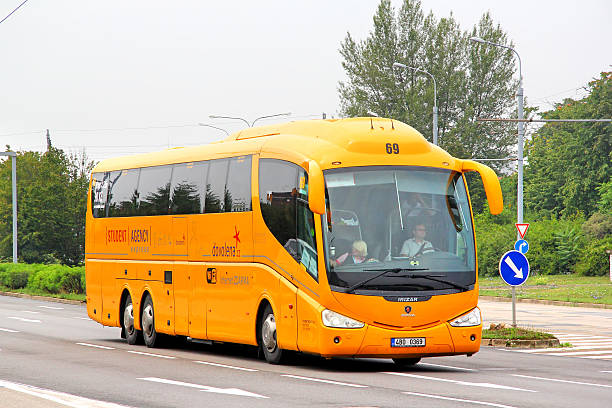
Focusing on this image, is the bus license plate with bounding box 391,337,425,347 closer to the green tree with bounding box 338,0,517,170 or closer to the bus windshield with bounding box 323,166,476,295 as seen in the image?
the bus windshield with bounding box 323,166,476,295

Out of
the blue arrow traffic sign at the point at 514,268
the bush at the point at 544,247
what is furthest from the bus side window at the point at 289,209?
the bush at the point at 544,247

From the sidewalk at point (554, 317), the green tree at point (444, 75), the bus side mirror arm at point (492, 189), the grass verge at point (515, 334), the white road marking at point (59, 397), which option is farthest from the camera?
the green tree at point (444, 75)

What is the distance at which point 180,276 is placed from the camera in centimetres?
2034

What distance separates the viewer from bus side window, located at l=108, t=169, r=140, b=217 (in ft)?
74.6

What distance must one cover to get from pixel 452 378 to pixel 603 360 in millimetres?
6261

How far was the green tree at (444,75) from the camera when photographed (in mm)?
79125

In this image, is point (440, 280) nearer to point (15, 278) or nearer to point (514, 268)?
point (514, 268)

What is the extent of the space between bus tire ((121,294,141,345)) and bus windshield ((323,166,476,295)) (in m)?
8.32

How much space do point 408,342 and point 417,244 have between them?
1.36 meters

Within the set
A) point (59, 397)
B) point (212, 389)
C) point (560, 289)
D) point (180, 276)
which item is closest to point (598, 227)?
point (560, 289)

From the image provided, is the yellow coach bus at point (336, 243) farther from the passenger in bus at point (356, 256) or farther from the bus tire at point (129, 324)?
the bus tire at point (129, 324)

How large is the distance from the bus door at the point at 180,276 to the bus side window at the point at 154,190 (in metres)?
0.78

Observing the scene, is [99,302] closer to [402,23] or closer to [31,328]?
[31,328]

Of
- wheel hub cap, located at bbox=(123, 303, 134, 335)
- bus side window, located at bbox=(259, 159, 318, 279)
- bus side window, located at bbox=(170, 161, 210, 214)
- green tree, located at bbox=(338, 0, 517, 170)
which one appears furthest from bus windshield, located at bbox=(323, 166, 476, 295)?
green tree, located at bbox=(338, 0, 517, 170)
